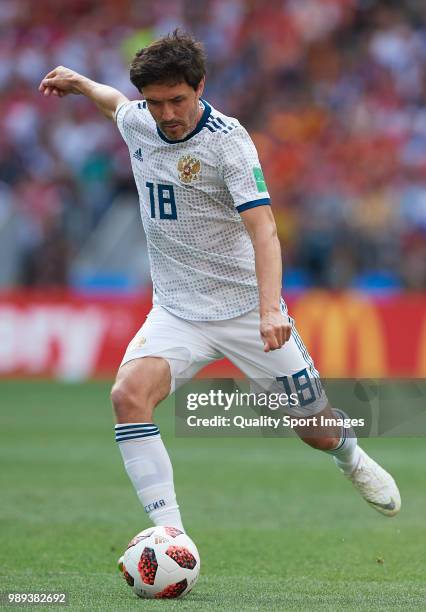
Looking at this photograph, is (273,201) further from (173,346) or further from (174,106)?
(174,106)

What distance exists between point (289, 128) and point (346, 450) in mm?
12224

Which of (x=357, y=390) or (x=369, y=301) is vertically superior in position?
(x=357, y=390)

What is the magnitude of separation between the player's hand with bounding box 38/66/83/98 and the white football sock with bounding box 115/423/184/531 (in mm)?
2100

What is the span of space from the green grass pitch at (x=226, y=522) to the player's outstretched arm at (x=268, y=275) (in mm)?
1142

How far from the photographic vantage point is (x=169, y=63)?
559 cm

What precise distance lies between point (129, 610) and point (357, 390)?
204 centimetres

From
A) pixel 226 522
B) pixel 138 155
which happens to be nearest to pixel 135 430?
pixel 138 155

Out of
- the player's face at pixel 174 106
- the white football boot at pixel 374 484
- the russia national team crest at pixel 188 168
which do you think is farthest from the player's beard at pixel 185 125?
the white football boot at pixel 374 484

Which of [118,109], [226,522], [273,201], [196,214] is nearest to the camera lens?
[196,214]

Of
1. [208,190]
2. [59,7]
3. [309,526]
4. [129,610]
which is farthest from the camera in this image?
[59,7]

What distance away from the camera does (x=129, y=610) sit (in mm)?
5047

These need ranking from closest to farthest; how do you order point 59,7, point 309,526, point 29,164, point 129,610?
point 129,610 < point 309,526 < point 29,164 < point 59,7

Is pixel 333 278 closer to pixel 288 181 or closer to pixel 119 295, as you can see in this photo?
pixel 288 181

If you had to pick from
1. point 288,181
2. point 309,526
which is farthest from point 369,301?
point 309,526
